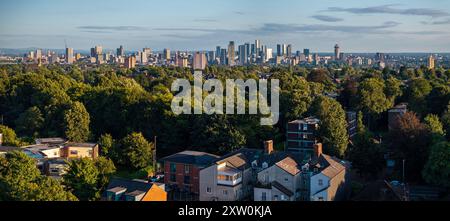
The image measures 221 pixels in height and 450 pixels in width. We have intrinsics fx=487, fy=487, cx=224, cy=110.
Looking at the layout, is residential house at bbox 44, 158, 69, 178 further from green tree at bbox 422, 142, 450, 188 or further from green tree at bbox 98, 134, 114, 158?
green tree at bbox 422, 142, 450, 188

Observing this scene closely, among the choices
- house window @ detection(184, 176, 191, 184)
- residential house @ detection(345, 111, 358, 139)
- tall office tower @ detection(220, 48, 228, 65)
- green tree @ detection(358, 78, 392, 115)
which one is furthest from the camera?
tall office tower @ detection(220, 48, 228, 65)

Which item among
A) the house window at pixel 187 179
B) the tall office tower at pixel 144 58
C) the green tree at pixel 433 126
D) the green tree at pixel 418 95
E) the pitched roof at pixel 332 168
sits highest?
the tall office tower at pixel 144 58

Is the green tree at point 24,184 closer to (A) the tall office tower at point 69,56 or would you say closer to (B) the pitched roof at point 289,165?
(B) the pitched roof at point 289,165

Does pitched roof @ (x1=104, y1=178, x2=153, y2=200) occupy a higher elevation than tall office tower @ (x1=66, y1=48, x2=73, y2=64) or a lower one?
lower

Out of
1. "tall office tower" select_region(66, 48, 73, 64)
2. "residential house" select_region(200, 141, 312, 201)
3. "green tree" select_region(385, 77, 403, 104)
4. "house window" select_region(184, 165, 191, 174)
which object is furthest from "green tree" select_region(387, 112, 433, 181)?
"tall office tower" select_region(66, 48, 73, 64)

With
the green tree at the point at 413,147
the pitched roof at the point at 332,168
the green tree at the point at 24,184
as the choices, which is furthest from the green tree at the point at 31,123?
the green tree at the point at 413,147

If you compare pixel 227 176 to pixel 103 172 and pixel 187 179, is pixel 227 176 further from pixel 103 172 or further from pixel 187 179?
pixel 103 172
